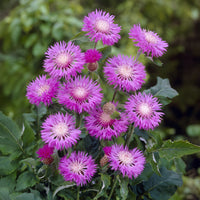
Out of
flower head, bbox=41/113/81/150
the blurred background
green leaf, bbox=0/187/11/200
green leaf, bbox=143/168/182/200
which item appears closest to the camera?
flower head, bbox=41/113/81/150

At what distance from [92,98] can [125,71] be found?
8 centimetres

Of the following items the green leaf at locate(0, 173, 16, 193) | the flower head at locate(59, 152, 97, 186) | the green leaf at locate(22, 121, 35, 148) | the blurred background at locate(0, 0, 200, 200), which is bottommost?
the blurred background at locate(0, 0, 200, 200)

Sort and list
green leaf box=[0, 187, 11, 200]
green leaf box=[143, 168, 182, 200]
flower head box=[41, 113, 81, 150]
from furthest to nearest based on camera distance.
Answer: green leaf box=[143, 168, 182, 200] < green leaf box=[0, 187, 11, 200] < flower head box=[41, 113, 81, 150]

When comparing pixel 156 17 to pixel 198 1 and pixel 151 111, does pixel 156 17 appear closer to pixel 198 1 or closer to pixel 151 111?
pixel 198 1

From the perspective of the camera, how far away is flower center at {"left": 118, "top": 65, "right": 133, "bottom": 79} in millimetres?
524

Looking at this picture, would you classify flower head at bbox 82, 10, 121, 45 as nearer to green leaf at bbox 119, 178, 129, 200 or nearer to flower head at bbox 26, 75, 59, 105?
flower head at bbox 26, 75, 59, 105

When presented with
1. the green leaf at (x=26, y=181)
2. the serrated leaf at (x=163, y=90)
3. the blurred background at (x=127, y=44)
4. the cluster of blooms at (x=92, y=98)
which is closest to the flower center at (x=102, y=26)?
the cluster of blooms at (x=92, y=98)

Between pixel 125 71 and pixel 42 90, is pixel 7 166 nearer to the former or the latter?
pixel 42 90

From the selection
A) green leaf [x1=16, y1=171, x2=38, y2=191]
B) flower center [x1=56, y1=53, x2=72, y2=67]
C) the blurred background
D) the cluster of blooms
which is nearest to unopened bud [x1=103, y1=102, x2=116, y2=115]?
the cluster of blooms

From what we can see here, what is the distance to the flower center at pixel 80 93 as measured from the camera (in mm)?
506

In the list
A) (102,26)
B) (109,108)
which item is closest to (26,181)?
(109,108)

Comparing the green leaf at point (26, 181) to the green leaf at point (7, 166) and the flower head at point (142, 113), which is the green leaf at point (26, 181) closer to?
the green leaf at point (7, 166)

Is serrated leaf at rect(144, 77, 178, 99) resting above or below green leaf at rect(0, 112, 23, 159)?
above

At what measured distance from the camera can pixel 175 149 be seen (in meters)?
0.58
